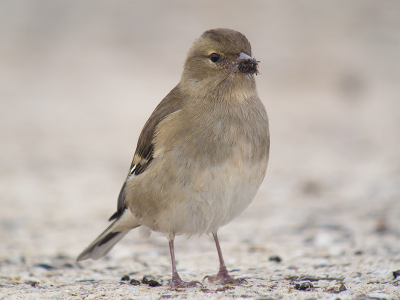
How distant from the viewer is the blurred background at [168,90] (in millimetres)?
7051

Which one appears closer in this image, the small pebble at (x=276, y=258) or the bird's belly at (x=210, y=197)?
the bird's belly at (x=210, y=197)

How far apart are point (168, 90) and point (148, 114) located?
1.40 meters

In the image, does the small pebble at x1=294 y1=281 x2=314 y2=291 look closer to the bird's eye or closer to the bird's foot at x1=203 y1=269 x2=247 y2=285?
the bird's foot at x1=203 y1=269 x2=247 y2=285

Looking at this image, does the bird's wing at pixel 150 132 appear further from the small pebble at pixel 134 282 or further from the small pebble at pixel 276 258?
the small pebble at pixel 276 258

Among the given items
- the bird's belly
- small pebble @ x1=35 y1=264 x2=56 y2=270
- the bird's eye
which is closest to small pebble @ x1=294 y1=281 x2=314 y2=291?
the bird's belly

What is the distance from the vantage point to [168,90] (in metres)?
13.0

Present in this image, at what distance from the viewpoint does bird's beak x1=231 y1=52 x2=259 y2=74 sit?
14.3ft

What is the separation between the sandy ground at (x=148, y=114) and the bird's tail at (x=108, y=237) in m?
0.24

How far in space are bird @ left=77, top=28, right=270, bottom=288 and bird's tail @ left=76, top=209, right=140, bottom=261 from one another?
324 mm

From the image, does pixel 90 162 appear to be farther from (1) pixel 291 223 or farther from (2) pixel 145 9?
(2) pixel 145 9

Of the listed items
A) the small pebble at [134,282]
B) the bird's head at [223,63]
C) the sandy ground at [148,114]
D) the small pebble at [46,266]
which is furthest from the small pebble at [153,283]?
the bird's head at [223,63]

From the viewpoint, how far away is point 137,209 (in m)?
4.62

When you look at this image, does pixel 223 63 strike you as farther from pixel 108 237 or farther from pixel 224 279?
pixel 108 237

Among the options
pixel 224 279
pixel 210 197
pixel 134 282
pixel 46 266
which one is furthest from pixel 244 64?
pixel 46 266
